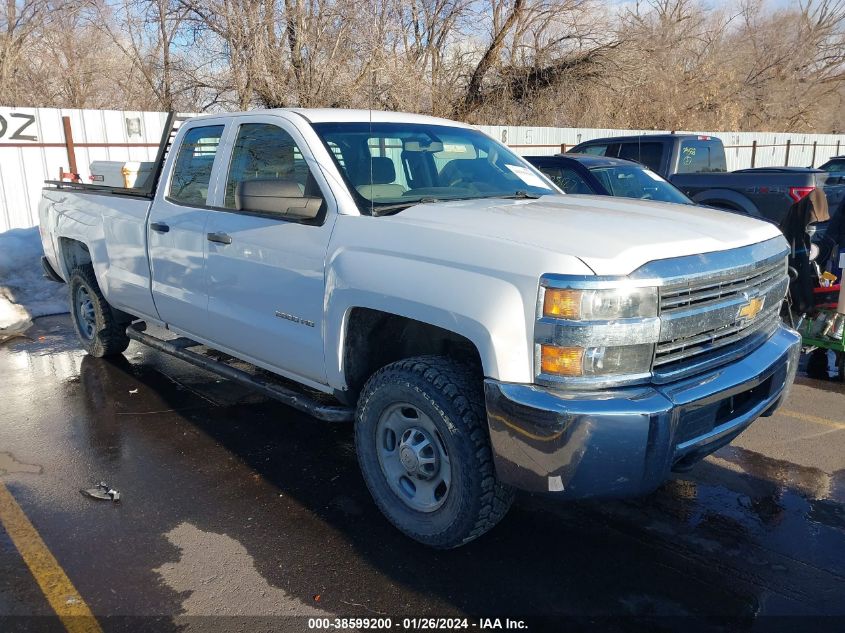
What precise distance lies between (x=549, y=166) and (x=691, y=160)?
14.2ft

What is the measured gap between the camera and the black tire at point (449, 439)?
311 cm

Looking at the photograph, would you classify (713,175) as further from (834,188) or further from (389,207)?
(389,207)

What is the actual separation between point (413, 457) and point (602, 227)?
137 centimetres

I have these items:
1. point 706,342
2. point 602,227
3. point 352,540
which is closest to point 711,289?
point 706,342

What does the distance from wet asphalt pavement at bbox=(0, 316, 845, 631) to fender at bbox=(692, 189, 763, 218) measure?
5.33 meters

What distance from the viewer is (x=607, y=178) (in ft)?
26.3

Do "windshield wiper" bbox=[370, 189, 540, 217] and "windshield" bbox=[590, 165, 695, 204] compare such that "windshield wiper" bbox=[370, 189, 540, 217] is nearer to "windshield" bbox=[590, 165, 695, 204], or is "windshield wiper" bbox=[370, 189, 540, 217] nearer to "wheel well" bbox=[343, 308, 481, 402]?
"wheel well" bbox=[343, 308, 481, 402]

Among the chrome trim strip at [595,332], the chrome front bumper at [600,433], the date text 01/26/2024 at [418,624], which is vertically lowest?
the date text 01/26/2024 at [418,624]

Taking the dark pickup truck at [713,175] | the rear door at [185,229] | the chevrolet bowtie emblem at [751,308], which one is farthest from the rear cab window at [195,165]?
the dark pickup truck at [713,175]

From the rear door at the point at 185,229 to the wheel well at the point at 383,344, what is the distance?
4.50 feet

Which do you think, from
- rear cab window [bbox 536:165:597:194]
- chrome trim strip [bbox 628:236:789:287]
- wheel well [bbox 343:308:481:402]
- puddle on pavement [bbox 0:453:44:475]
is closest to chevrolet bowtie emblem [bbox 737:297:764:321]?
chrome trim strip [bbox 628:236:789:287]

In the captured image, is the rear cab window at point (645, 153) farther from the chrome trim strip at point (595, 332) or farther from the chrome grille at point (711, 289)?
the chrome trim strip at point (595, 332)

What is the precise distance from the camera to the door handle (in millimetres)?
4234

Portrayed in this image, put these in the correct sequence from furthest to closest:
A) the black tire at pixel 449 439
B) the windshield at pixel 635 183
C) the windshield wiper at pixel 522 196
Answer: the windshield at pixel 635 183 < the windshield wiper at pixel 522 196 < the black tire at pixel 449 439
